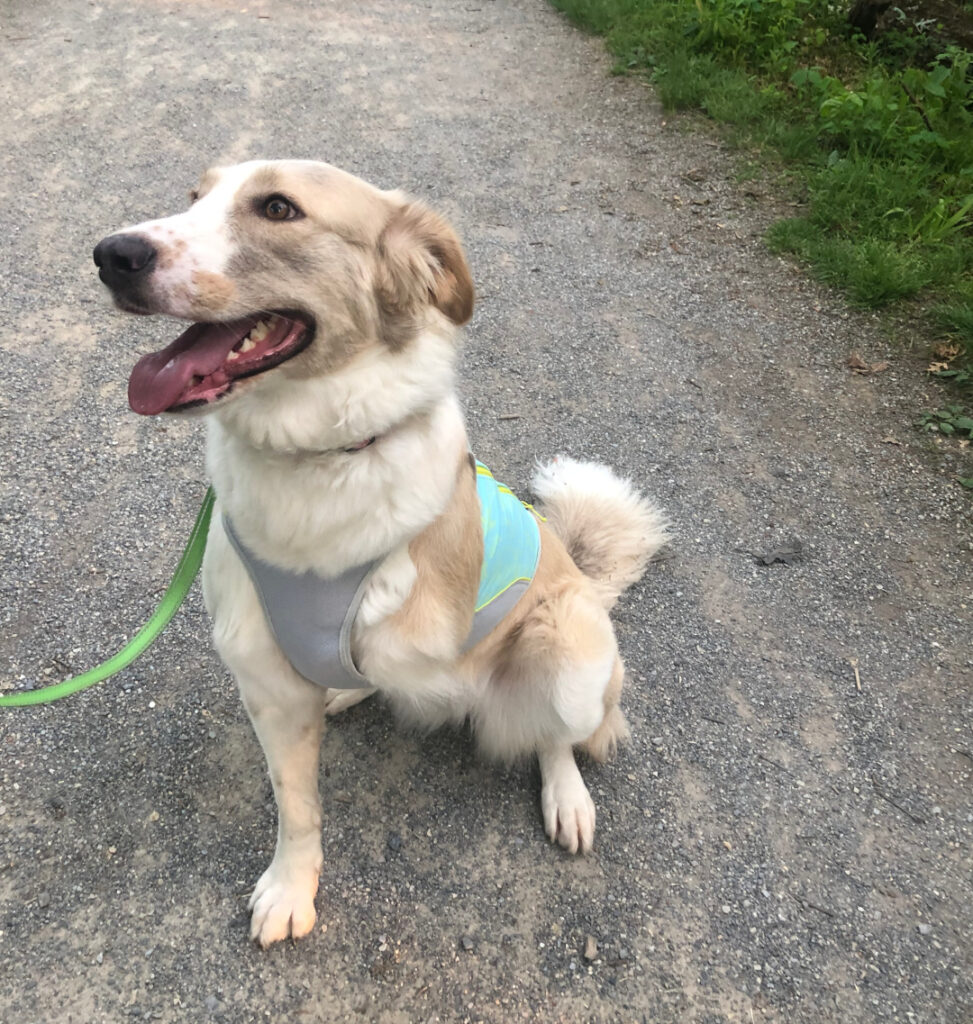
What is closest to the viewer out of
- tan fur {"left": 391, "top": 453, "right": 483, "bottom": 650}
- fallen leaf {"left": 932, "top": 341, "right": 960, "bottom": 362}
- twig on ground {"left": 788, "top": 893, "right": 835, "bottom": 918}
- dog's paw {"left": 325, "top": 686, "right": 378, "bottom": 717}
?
tan fur {"left": 391, "top": 453, "right": 483, "bottom": 650}

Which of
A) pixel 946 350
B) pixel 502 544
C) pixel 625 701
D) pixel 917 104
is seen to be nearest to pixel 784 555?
pixel 625 701

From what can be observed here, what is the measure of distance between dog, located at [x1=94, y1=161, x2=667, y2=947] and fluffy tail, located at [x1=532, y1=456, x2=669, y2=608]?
82 centimetres

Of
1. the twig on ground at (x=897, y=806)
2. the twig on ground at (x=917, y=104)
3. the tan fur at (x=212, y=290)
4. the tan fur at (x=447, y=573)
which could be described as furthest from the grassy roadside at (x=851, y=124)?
the tan fur at (x=212, y=290)

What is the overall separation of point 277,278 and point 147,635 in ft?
3.28

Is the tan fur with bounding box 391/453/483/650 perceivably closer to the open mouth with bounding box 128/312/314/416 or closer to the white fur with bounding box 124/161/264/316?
the open mouth with bounding box 128/312/314/416

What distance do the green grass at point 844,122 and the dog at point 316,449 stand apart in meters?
3.83

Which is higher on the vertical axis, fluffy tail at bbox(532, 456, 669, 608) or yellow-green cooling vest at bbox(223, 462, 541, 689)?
yellow-green cooling vest at bbox(223, 462, 541, 689)

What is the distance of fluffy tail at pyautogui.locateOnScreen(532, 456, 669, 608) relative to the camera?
3.07 meters

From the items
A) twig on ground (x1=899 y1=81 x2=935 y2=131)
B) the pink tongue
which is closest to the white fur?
the pink tongue

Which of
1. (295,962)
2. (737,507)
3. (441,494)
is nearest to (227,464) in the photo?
(441,494)

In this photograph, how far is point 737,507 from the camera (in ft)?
12.1

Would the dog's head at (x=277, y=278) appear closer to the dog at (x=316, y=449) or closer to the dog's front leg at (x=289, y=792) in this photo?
the dog at (x=316, y=449)

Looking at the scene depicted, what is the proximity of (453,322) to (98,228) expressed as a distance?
4119 millimetres

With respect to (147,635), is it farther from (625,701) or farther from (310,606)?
(625,701)
